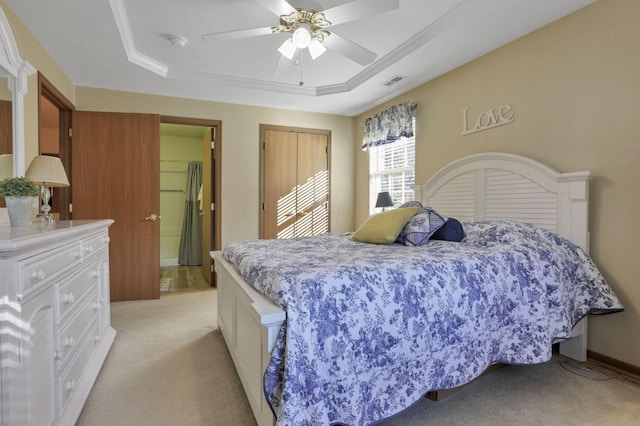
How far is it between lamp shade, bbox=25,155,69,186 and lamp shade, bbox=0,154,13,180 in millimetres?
94

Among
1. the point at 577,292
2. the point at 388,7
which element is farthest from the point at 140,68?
the point at 577,292

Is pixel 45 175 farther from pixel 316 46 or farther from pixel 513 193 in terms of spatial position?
pixel 513 193

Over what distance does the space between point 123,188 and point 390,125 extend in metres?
3.23

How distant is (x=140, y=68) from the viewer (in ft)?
10.8

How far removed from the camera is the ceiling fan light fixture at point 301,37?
206cm

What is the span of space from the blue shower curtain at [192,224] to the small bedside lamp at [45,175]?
380 centimetres

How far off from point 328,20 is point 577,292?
2.41m

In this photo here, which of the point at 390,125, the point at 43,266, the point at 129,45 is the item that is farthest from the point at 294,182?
the point at 43,266

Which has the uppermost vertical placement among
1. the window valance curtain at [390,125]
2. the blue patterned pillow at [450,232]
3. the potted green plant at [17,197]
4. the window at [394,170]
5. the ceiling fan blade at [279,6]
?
the ceiling fan blade at [279,6]

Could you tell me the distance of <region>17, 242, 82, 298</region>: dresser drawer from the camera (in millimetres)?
1154

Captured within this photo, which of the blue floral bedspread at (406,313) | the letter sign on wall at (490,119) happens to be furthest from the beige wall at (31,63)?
the letter sign on wall at (490,119)

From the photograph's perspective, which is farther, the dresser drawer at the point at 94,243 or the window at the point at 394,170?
the window at the point at 394,170

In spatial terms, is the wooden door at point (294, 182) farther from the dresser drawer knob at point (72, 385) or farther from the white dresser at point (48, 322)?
the dresser drawer knob at point (72, 385)

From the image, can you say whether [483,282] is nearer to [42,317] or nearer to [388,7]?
[388,7]
